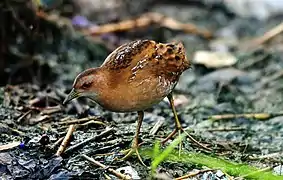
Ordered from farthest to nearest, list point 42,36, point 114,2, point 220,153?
point 114,2 → point 42,36 → point 220,153

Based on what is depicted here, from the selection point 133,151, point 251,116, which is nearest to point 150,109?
point 251,116

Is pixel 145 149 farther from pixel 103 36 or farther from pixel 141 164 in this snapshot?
pixel 103 36

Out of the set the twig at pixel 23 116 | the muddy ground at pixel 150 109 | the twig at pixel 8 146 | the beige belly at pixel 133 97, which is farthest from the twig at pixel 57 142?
the twig at pixel 23 116

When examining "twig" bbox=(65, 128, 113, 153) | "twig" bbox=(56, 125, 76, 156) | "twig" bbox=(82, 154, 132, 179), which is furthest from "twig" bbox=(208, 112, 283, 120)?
"twig" bbox=(82, 154, 132, 179)

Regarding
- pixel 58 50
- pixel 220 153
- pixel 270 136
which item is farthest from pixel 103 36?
pixel 220 153

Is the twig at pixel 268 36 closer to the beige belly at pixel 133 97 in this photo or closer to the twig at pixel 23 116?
the twig at pixel 23 116
